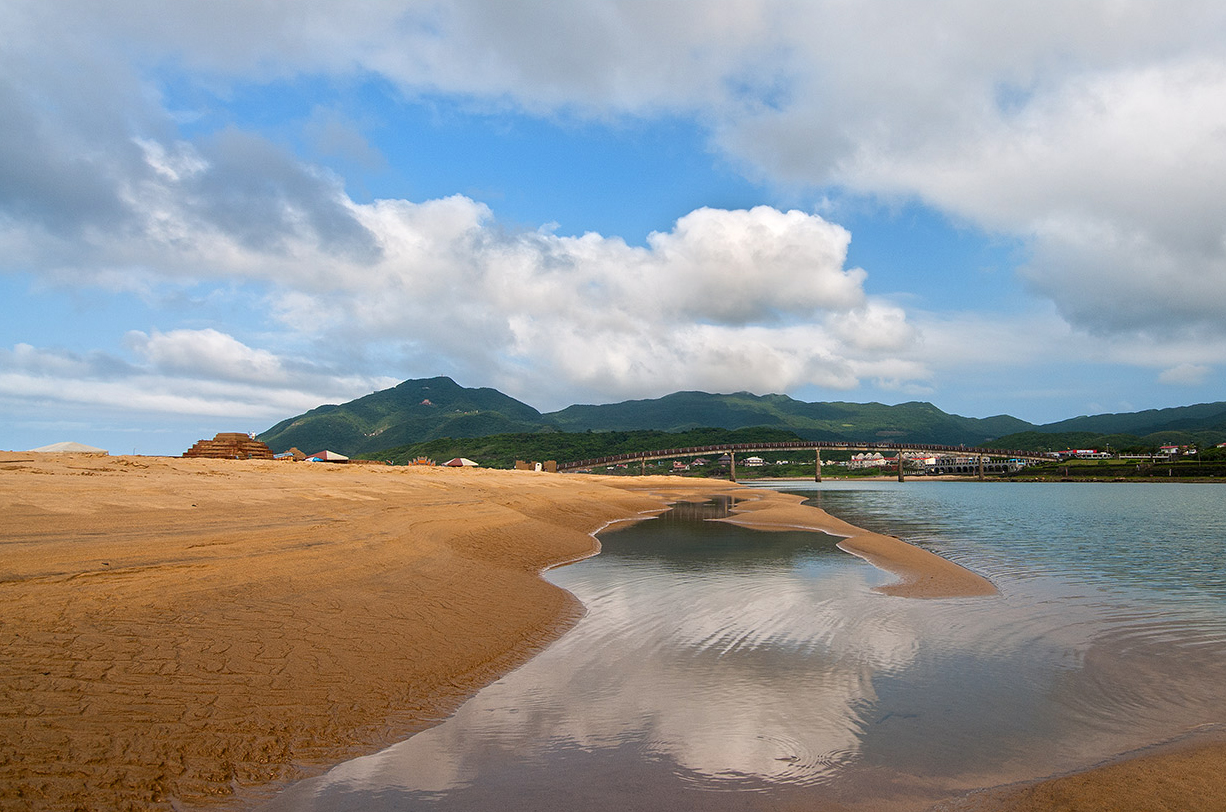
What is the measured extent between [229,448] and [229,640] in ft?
120

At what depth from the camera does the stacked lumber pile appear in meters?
40.0

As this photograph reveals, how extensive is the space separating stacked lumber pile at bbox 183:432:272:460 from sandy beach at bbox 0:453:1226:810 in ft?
71.7

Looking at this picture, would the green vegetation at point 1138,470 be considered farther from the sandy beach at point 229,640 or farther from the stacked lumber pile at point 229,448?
the stacked lumber pile at point 229,448

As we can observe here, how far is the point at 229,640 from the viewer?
880cm

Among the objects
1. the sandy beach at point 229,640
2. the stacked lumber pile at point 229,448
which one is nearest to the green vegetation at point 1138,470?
the sandy beach at point 229,640

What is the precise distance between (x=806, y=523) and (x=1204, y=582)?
70.5ft

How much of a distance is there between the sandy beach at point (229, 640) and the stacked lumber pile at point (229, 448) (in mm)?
21852

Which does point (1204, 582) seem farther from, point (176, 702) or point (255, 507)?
point (255, 507)

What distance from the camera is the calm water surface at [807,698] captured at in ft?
23.0

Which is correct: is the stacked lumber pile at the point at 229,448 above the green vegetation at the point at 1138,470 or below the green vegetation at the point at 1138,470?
above

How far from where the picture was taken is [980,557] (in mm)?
26219

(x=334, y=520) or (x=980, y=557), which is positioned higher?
(x=334, y=520)

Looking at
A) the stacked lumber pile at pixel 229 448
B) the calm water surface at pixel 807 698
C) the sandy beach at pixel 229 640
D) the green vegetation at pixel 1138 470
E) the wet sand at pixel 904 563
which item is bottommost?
the green vegetation at pixel 1138 470

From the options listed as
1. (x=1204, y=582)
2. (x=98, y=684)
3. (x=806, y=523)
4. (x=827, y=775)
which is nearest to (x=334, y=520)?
(x=98, y=684)
